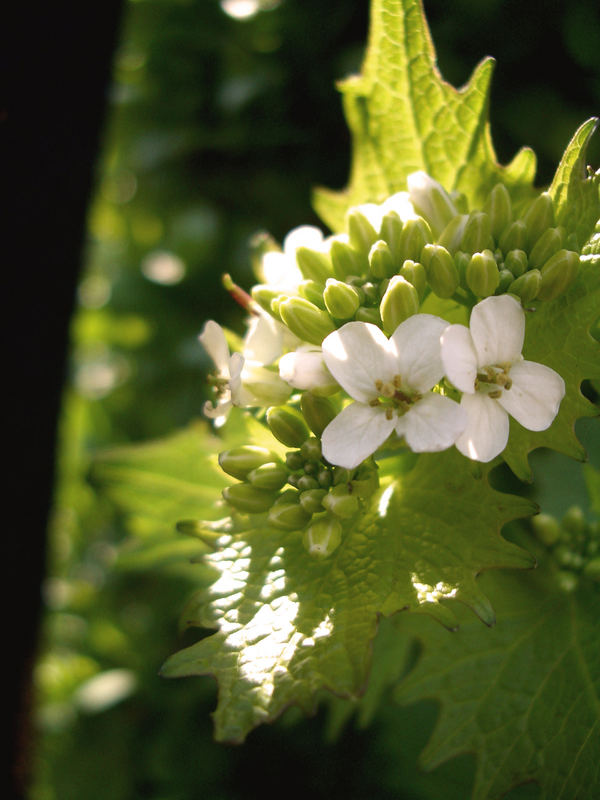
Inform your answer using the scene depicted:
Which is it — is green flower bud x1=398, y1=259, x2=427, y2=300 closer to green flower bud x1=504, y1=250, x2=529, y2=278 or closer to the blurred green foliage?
green flower bud x1=504, y1=250, x2=529, y2=278

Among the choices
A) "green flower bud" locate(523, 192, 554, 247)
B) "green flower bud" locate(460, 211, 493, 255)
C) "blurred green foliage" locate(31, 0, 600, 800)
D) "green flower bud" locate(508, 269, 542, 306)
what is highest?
"green flower bud" locate(523, 192, 554, 247)

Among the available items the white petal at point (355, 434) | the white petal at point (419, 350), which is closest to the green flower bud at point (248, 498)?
the white petal at point (355, 434)

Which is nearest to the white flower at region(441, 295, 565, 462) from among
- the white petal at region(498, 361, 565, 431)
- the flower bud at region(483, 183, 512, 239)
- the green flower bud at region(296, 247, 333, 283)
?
the white petal at region(498, 361, 565, 431)

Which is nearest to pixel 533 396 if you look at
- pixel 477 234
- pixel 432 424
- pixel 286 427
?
pixel 432 424

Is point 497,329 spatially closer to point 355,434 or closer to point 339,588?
point 355,434

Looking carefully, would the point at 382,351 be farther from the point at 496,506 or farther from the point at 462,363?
the point at 496,506

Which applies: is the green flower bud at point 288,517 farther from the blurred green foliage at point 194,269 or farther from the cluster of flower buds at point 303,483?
the blurred green foliage at point 194,269
